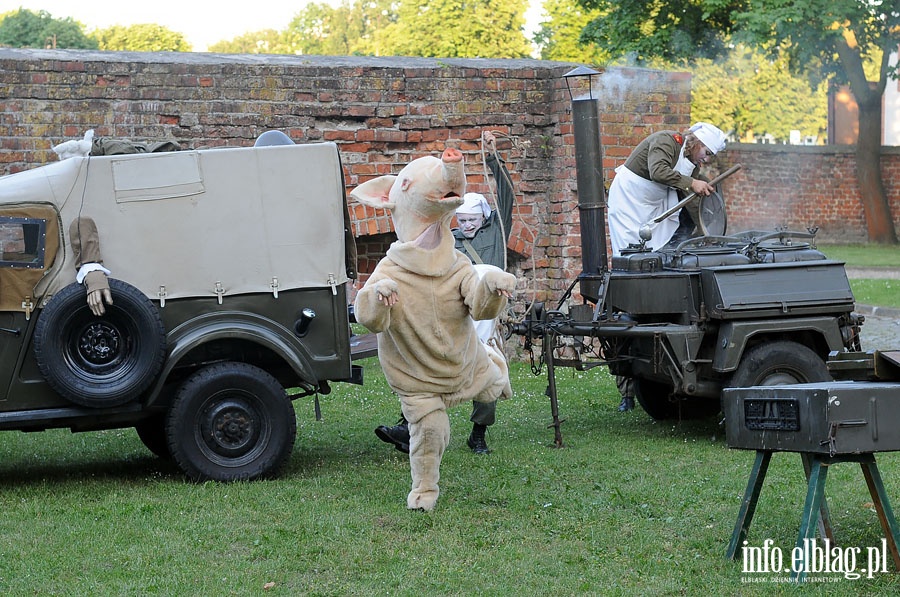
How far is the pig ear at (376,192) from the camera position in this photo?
666 cm

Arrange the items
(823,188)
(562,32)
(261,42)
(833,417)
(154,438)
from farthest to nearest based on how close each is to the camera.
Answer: (261,42)
(562,32)
(823,188)
(154,438)
(833,417)

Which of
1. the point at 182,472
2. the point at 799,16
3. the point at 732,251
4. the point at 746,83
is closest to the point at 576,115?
the point at 732,251

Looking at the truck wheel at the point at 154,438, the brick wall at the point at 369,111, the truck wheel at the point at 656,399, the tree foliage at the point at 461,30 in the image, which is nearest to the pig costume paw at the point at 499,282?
the truck wheel at the point at 154,438

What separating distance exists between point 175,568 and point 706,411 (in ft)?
16.7

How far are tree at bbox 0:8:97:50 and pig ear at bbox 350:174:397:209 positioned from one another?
4081 centimetres

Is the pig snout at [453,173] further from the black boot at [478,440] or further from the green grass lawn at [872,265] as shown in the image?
the green grass lawn at [872,265]

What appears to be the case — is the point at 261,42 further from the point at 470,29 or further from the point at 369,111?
the point at 369,111

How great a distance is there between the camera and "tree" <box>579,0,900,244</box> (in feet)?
84.1

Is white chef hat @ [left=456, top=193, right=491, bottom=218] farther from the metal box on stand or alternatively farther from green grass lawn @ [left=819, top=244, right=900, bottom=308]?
green grass lawn @ [left=819, top=244, right=900, bottom=308]

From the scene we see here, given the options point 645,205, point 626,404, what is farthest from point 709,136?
point 626,404

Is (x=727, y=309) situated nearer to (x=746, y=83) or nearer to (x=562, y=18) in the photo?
(x=562, y=18)

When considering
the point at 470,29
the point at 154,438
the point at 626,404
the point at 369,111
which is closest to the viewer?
the point at 154,438

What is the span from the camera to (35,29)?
45.1m

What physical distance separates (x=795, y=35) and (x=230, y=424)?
22.3m
